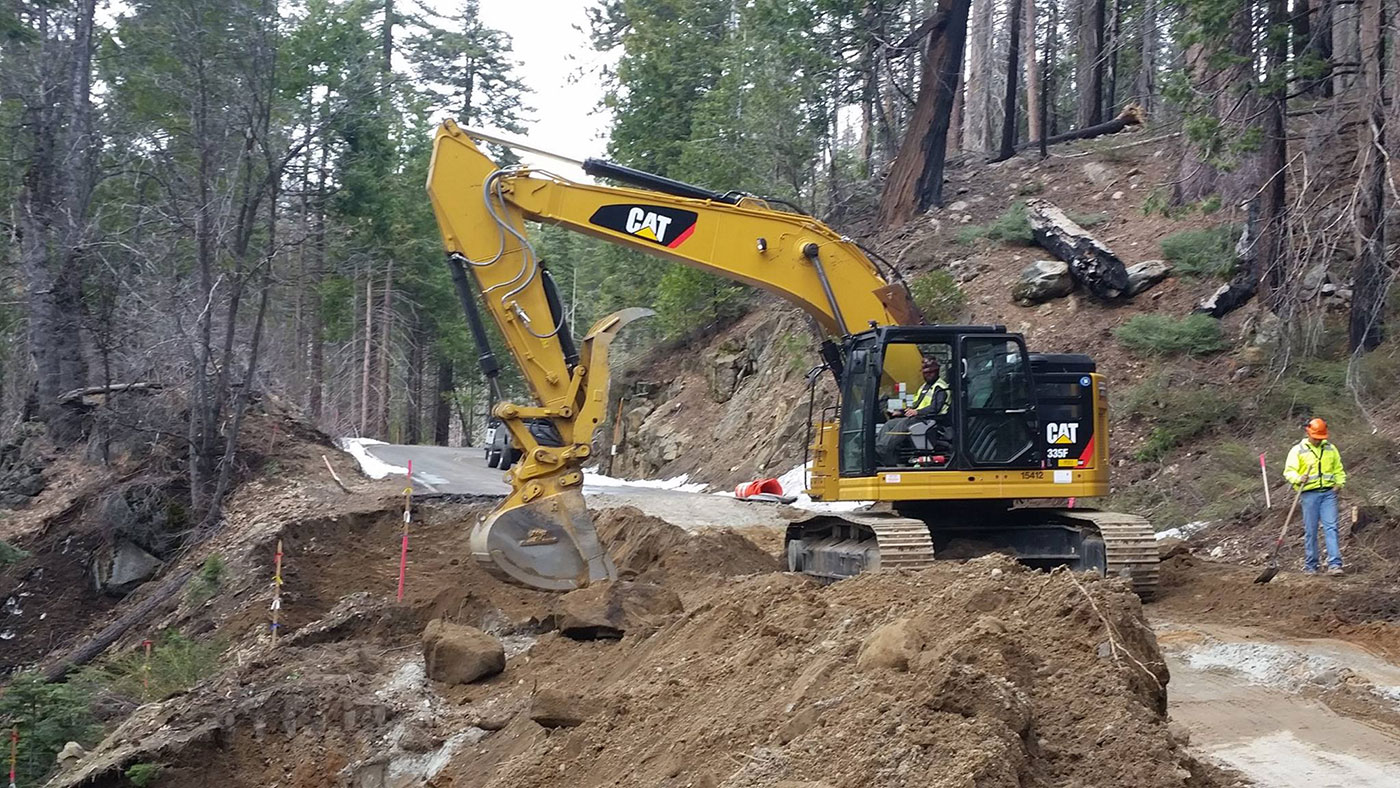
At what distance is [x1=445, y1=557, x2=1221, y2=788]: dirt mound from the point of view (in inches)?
173

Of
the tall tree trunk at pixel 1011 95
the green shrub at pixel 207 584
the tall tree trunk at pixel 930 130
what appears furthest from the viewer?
the tall tree trunk at pixel 1011 95

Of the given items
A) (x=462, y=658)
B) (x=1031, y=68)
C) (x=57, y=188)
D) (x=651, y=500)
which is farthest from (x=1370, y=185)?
(x=1031, y=68)

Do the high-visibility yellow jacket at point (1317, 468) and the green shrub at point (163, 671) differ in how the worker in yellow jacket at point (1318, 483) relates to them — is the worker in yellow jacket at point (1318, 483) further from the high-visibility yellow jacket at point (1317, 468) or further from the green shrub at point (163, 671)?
the green shrub at point (163, 671)

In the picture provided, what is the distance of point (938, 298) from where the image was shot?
65.4ft

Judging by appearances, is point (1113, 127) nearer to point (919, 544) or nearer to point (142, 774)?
point (919, 544)

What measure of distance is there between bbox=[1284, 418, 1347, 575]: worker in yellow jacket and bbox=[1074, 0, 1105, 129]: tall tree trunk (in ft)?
60.3

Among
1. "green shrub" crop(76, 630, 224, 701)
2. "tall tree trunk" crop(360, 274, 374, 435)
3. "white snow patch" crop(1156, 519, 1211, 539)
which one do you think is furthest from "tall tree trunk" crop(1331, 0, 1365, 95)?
"tall tree trunk" crop(360, 274, 374, 435)

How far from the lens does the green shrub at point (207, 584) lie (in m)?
13.5

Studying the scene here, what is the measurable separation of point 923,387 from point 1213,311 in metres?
9.32

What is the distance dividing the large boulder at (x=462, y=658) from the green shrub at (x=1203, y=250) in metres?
12.9

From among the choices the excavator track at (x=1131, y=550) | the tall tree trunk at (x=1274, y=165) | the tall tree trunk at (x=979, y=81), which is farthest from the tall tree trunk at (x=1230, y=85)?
the tall tree trunk at (x=979, y=81)

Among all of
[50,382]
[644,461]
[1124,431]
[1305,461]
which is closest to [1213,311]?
[1124,431]

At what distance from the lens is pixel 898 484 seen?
9875mm

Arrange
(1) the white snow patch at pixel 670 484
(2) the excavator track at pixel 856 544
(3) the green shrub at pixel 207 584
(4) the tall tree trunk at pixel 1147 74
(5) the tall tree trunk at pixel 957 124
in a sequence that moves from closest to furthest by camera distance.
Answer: (2) the excavator track at pixel 856 544 < (3) the green shrub at pixel 207 584 < (1) the white snow patch at pixel 670 484 < (4) the tall tree trunk at pixel 1147 74 < (5) the tall tree trunk at pixel 957 124
